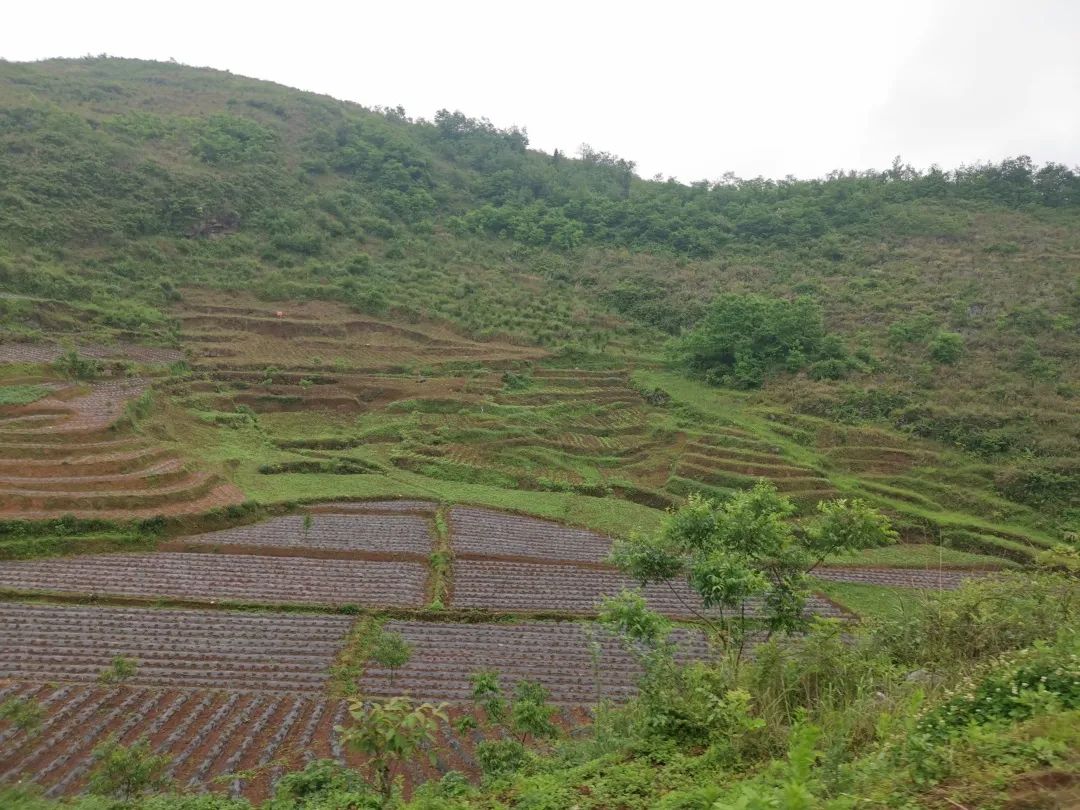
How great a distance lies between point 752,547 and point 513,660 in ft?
28.2

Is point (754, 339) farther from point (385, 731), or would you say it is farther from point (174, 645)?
point (385, 731)

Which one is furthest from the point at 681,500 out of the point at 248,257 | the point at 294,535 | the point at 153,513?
the point at 248,257

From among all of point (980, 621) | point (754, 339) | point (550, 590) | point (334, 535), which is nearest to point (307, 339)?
point (334, 535)

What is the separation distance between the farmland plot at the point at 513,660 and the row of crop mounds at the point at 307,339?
2645 cm

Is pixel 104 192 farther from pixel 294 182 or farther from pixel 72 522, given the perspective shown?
pixel 72 522

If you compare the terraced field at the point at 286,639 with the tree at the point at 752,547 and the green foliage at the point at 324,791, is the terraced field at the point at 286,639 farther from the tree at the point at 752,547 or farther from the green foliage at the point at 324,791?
the tree at the point at 752,547

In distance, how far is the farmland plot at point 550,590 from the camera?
62.7 feet

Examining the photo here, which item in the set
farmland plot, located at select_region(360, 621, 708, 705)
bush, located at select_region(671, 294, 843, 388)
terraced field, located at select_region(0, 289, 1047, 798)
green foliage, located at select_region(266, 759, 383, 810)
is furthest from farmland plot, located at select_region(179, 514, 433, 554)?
bush, located at select_region(671, 294, 843, 388)

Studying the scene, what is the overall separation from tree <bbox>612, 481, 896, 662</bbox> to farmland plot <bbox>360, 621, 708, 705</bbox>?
416 cm

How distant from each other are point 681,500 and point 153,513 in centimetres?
2160

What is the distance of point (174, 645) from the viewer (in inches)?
578

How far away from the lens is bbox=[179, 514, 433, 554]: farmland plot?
21078 mm

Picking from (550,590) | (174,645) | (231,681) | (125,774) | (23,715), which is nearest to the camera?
(125,774)

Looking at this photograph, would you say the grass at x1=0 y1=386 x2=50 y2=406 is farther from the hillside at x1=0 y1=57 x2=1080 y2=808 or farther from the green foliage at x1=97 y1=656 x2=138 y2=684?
the green foliage at x1=97 y1=656 x2=138 y2=684
